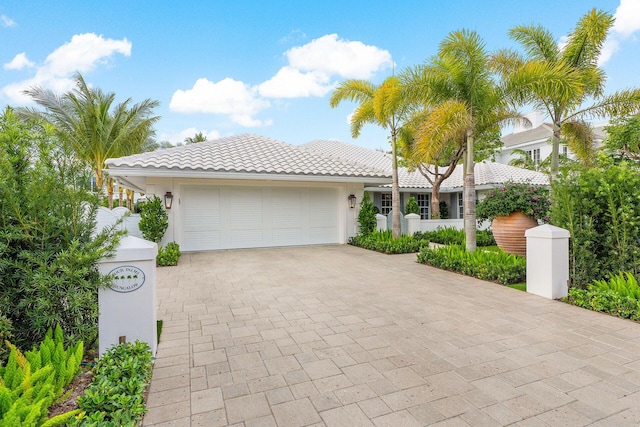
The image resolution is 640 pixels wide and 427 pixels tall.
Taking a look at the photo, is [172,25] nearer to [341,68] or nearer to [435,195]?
[341,68]

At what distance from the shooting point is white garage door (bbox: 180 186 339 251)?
1074cm

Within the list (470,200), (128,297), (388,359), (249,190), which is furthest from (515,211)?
(128,297)

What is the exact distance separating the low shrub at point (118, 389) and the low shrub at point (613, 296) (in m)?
5.76

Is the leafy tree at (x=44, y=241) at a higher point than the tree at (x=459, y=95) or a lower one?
lower

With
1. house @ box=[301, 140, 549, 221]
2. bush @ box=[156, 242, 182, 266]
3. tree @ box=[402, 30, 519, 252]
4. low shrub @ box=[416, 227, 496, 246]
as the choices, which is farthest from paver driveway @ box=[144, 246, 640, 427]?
house @ box=[301, 140, 549, 221]

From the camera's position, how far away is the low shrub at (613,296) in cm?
439

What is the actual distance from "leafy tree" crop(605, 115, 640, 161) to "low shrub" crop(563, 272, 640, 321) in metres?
11.9

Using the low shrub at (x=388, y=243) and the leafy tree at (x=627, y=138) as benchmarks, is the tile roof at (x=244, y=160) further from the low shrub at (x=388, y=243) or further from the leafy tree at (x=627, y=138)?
the leafy tree at (x=627, y=138)

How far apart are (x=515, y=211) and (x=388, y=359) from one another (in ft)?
22.6

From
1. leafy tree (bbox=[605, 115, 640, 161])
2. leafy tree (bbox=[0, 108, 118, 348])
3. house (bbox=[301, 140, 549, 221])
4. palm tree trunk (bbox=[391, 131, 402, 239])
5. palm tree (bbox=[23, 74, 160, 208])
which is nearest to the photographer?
leafy tree (bbox=[0, 108, 118, 348])

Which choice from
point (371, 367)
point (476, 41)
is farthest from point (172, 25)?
point (371, 367)

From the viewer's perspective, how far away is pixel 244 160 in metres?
11.0

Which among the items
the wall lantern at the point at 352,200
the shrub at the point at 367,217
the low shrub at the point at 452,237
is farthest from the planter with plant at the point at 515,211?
the wall lantern at the point at 352,200

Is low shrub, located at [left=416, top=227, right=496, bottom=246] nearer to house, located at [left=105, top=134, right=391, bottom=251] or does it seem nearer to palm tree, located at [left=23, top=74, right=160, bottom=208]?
house, located at [left=105, top=134, right=391, bottom=251]
